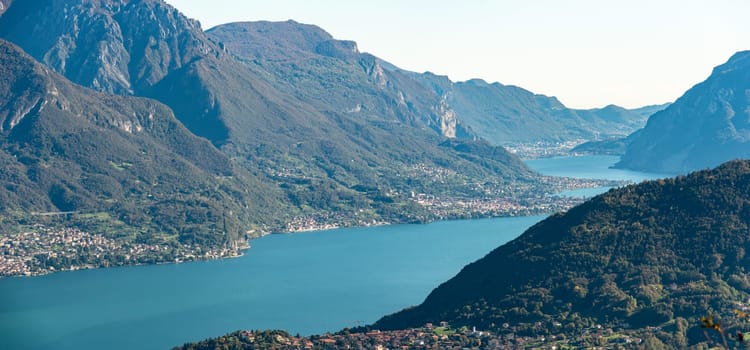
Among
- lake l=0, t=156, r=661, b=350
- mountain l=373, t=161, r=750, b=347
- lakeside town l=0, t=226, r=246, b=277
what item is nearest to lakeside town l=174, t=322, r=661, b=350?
mountain l=373, t=161, r=750, b=347

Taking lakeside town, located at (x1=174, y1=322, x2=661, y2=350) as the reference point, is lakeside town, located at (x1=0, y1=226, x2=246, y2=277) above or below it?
above

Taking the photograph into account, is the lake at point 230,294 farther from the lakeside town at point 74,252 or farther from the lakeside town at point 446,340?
the lakeside town at point 446,340

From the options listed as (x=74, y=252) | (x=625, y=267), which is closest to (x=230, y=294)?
(x=74, y=252)

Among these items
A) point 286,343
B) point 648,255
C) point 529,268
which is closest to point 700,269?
point 648,255

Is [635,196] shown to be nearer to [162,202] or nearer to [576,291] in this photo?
[576,291]

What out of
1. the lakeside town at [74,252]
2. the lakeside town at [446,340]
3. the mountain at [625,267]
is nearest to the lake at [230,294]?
the lakeside town at [74,252]

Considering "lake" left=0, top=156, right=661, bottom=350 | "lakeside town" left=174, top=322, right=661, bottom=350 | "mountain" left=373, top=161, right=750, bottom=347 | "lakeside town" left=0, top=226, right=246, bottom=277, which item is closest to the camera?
"lakeside town" left=174, top=322, right=661, bottom=350

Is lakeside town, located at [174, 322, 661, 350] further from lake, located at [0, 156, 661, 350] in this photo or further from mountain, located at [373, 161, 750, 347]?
lake, located at [0, 156, 661, 350]

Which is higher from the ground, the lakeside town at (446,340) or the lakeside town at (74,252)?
the lakeside town at (74,252)
